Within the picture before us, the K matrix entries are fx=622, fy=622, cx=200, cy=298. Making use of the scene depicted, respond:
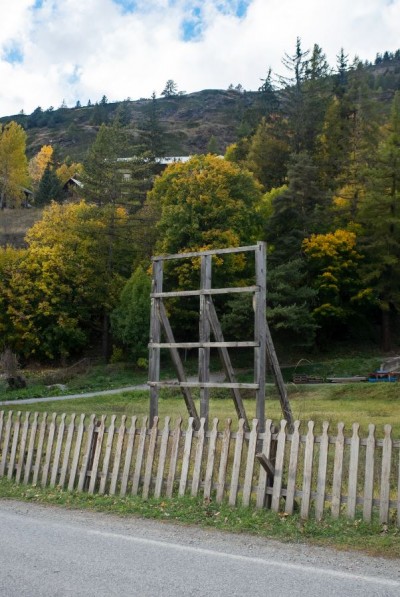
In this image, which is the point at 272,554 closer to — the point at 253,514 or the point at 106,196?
the point at 253,514

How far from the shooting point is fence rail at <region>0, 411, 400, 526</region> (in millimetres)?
7949

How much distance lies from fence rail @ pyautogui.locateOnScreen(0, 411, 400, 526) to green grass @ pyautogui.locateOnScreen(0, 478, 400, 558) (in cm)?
18

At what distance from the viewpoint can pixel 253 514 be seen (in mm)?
8438

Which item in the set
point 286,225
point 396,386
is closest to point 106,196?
point 286,225

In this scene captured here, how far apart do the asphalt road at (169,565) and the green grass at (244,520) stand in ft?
0.94

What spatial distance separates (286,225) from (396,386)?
22.1 metres

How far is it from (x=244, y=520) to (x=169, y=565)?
207cm

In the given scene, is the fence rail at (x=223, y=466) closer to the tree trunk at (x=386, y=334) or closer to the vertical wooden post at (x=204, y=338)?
the vertical wooden post at (x=204, y=338)

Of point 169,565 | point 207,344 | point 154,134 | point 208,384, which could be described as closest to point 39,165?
point 154,134

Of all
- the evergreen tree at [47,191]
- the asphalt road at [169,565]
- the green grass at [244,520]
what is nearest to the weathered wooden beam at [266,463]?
the green grass at [244,520]

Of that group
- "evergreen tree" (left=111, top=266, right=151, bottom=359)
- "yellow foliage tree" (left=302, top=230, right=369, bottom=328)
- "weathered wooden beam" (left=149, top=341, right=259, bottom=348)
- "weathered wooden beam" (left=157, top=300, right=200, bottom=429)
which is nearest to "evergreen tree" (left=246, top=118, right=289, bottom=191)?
"yellow foliage tree" (left=302, top=230, right=369, bottom=328)

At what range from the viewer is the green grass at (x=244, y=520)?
7.25m

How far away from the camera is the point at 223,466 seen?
29.8ft

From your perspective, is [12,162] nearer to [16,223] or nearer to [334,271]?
[16,223]
